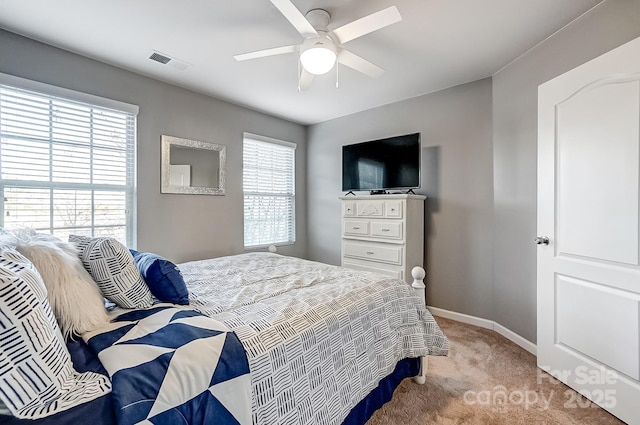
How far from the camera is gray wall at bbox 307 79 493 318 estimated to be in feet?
9.62

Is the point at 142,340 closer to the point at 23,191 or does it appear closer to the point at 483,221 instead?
the point at 23,191

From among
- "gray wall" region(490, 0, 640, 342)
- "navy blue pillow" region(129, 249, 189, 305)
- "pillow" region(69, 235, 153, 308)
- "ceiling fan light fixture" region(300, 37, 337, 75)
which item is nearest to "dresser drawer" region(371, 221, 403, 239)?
"gray wall" region(490, 0, 640, 342)

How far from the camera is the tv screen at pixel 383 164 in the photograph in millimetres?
3111

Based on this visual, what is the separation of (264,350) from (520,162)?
263 cm

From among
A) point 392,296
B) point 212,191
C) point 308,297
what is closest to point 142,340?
point 308,297

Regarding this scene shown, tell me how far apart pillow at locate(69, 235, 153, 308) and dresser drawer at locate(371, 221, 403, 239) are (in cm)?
237

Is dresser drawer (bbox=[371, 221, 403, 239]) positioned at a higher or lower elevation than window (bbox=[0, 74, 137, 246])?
lower

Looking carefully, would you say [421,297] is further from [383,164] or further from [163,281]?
[383,164]

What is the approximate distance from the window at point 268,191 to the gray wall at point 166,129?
6.2 inches

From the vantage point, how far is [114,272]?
3.95 ft

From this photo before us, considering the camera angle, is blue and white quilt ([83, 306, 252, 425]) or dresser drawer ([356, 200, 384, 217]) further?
dresser drawer ([356, 200, 384, 217])

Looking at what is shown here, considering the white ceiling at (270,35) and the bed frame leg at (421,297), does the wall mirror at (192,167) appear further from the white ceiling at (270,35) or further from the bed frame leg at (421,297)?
the bed frame leg at (421,297)

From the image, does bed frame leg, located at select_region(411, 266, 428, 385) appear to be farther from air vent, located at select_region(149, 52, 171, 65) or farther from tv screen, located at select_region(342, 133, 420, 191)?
air vent, located at select_region(149, 52, 171, 65)

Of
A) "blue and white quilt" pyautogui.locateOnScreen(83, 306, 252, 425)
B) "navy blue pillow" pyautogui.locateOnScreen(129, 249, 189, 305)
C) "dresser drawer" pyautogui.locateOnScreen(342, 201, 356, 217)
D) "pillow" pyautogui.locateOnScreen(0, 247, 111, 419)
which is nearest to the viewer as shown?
"pillow" pyautogui.locateOnScreen(0, 247, 111, 419)
